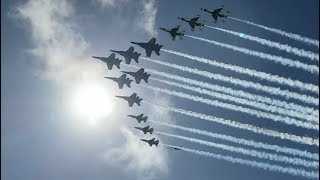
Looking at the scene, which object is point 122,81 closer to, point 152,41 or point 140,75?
point 140,75

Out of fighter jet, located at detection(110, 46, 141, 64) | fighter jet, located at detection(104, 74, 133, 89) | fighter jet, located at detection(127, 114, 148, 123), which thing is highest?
fighter jet, located at detection(110, 46, 141, 64)

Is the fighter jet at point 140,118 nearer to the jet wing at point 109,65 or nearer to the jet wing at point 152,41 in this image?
the jet wing at point 109,65

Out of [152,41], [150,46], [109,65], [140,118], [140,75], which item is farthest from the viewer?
[140,118]

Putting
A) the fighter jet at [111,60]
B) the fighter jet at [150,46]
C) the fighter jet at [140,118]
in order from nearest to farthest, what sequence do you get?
1. the fighter jet at [150,46]
2. the fighter jet at [111,60]
3. the fighter jet at [140,118]

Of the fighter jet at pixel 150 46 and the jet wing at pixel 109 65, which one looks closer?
the fighter jet at pixel 150 46

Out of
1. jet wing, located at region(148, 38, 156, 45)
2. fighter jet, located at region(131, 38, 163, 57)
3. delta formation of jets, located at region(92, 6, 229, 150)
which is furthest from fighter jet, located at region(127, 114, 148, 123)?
jet wing, located at region(148, 38, 156, 45)

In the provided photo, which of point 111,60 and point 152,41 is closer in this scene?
point 152,41

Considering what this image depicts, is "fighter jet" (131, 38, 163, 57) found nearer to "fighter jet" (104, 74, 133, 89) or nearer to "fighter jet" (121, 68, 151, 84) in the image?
"fighter jet" (121, 68, 151, 84)

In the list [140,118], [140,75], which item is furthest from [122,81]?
[140,118]

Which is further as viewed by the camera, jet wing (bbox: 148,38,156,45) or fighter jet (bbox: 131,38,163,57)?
fighter jet (bbox: 131,38,163,57)

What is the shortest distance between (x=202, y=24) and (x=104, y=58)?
26.8 metres

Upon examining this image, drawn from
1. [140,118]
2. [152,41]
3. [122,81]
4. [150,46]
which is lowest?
[140,118]

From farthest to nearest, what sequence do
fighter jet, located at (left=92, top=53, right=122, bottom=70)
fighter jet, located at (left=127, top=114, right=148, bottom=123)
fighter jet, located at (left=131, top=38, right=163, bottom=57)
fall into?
fighter jet, located at (left=127, top=114, right=148, bottom=123) < fighter jet, located at (left=92, top=53, right=122, bottom=70) < fighter jet, located at (left=131, top=38, right=163, bottom=57)

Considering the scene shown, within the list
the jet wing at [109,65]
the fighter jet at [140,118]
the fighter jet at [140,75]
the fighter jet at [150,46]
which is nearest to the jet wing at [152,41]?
the fighter jet at [150,46]
